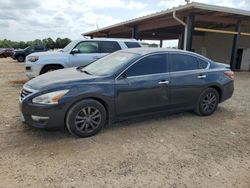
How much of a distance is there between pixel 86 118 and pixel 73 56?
5213mm

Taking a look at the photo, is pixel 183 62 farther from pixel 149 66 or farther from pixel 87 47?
pixel 87 47

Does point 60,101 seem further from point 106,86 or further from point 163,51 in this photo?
point 163,51

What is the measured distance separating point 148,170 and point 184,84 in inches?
96.1

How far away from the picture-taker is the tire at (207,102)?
217 inches

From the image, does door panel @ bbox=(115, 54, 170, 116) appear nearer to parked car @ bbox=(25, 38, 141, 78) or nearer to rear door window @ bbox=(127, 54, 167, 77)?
rear door window @ bbox=(127, 54, 167, 77)

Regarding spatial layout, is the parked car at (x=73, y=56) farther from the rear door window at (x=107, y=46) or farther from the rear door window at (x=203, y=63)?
the rear door window at (x=203, y=63)

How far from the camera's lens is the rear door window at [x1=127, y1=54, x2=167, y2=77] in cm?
462

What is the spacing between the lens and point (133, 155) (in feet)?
Answer: 12.0

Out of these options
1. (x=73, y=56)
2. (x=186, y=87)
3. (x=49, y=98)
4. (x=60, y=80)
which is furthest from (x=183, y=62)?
(x=73, y=56)

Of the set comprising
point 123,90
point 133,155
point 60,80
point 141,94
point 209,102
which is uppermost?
point 60,80

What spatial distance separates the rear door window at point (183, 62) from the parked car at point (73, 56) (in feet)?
14.4

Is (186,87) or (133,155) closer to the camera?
(133,155)

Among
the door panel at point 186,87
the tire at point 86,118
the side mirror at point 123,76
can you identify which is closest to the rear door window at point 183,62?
the door panel at point 186,87

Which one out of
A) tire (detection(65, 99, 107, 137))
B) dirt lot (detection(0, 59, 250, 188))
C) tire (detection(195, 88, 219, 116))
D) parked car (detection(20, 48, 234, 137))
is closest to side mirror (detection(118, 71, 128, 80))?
parked car (detection(20, 48, 234, 137))
